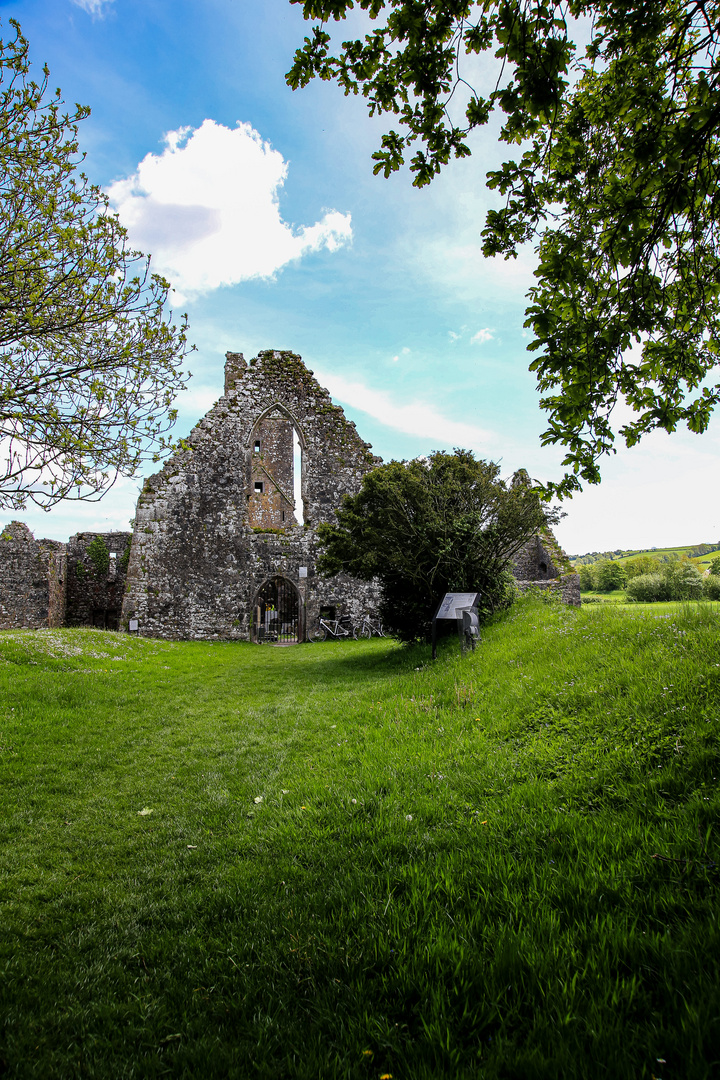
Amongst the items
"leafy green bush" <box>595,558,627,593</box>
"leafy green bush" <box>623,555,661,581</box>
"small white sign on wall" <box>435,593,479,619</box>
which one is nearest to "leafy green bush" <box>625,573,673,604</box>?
"leafy green bush" <box>623,555,661,581</box>

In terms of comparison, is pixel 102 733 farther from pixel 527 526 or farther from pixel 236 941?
pixel 527 526

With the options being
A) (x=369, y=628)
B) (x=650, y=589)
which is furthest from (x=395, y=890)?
(x=369, y=628)

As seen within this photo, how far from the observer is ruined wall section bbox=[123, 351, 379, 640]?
1894cm

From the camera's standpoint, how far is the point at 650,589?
1340 cm

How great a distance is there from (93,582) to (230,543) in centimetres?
983

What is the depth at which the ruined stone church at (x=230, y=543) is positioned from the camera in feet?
62.2

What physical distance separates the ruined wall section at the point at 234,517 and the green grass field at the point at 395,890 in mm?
13240

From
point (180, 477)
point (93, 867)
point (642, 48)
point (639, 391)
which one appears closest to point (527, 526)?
point (639, 391)

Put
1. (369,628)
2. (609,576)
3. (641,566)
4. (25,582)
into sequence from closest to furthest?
(641,566) → (369,628) → (25,582) → (609,576)

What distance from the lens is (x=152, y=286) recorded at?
6.34 metres

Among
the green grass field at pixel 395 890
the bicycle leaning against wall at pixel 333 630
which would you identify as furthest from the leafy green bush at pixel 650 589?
the bicycle leaning against wall at pixel 333 630

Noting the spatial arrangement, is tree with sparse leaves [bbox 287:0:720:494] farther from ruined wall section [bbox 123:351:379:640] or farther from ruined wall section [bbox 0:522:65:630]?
ruined wall section [bbox 0:522:65:630]

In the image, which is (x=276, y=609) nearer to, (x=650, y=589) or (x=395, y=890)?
(x=650, y=589)

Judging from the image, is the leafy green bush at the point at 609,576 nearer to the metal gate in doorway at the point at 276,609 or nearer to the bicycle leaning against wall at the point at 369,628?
the bicycle leaning against wall at the point at 369,628
